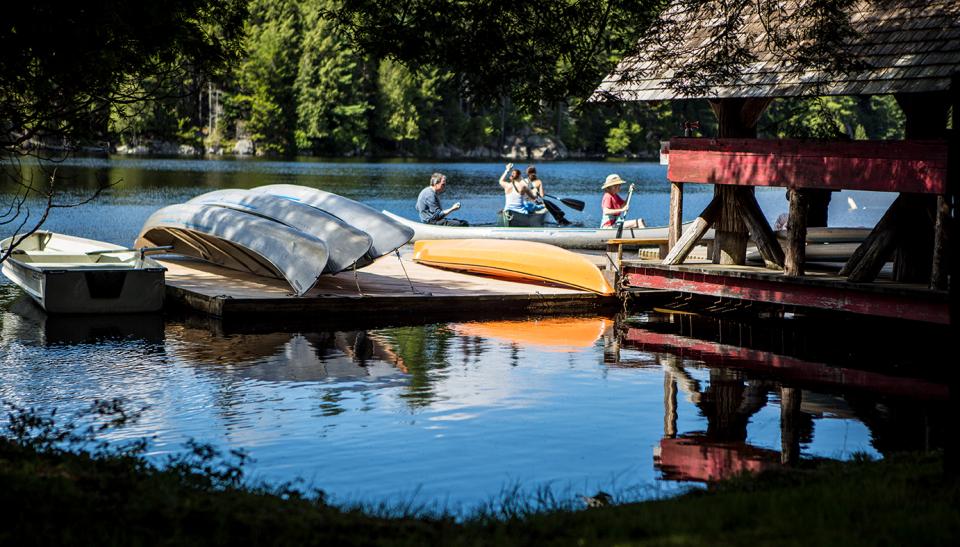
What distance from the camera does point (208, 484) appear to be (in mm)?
6688

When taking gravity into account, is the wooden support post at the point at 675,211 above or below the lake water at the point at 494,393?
above

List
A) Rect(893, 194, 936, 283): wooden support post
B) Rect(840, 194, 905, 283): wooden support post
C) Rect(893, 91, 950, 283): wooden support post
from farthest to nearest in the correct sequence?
Rect(893, 194, 936, 283): wooden support post → Rect(840, 194, 905, 283): wooden support post → Rect(893, 91, 950, 283): wooden support post

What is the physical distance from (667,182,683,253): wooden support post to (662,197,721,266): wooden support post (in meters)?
0.27

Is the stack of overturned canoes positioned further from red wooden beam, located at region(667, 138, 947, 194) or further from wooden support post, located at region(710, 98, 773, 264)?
wooden support post, located at region(710, 98, 773, 264)

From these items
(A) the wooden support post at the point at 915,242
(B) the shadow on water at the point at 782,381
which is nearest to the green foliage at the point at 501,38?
(B) the shadow on water at the point at 782,381

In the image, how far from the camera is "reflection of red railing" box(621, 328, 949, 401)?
1259 cm

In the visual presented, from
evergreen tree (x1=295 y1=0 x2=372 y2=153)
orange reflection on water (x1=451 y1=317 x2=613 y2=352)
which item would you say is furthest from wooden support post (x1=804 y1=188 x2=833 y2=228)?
evergreen tree (x1=295 y1=0 x2=372 y2=153)

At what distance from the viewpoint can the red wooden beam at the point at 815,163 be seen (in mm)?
13117

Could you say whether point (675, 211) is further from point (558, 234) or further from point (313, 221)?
point (558, 234)

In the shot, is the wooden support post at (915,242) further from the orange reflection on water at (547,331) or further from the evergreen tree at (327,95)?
the evergreen tree at (327,95)

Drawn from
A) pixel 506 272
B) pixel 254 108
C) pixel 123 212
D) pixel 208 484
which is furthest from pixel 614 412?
pixel 254 108

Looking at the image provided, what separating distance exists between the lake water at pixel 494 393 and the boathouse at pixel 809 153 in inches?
38.9

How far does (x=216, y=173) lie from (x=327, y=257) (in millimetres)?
52108

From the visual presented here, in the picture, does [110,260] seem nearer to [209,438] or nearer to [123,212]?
[209,438]
